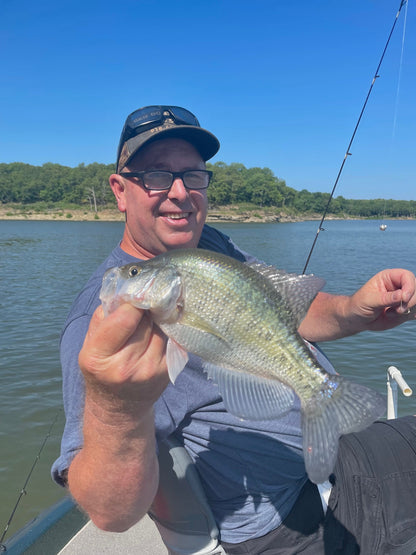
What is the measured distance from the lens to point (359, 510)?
9.19ft

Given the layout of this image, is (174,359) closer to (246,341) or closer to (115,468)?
(246,341)

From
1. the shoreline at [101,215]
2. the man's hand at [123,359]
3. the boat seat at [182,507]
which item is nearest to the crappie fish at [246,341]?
the man's hand at [123,359]

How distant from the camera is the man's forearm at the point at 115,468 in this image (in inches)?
75.0

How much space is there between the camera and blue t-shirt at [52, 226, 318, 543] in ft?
8.21

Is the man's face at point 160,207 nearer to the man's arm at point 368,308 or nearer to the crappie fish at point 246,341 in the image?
the crappie fish at point 246,341

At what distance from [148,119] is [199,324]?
1.77 metres

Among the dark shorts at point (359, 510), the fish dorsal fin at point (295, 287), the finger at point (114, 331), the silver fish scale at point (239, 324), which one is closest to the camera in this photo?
the finger at point (114, 331)

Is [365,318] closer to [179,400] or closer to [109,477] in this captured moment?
[179,400]

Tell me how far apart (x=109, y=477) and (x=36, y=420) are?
7.56 metres

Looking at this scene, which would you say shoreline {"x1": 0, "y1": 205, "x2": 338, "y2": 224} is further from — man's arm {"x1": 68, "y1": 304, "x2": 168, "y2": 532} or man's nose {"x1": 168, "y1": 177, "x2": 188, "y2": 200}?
man's arm {"x1": 68, "y1": 304, "x2": 168, "y2": 532}

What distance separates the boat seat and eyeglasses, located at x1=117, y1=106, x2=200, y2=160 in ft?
6.79

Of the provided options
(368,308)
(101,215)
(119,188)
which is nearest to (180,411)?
(368,308)

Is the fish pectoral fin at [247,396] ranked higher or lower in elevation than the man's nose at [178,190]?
lower

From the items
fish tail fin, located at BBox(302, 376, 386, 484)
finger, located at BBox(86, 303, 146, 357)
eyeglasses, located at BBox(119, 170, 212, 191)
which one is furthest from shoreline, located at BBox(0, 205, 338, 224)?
finger, located at BBox(86, 303, 146, 357)
